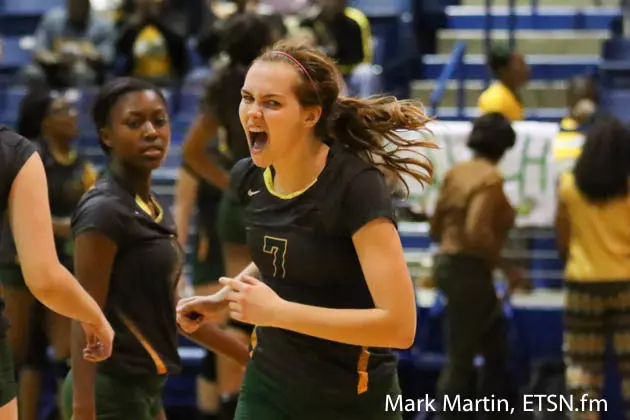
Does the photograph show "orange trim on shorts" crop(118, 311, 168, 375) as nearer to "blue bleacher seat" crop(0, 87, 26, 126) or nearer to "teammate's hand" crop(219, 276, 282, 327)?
"teammate's hand" crop(219, 276, 282, 327)

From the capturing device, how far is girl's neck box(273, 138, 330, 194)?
10.7 feet

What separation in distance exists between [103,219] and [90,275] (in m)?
0.16

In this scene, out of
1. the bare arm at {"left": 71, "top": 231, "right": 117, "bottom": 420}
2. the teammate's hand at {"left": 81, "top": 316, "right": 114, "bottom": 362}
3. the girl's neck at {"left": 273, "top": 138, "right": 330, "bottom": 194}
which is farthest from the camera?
the bare arm at {"left": 71, "top": 231, "right": 117, "bottom": 420}

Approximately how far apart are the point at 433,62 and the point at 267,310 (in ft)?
26.1

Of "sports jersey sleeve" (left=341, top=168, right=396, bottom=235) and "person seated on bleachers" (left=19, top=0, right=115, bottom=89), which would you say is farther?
"person seated on bleachers" (left=19, top=0, right=115, bottom=89)

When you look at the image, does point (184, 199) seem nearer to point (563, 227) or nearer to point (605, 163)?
point (563, 227)

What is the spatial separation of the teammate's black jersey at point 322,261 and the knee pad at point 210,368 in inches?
105

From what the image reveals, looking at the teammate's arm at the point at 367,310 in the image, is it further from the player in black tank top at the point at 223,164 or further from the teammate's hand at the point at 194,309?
the player in black tank top at the point at 223,164

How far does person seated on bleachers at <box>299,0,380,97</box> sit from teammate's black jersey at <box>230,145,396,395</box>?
550cm

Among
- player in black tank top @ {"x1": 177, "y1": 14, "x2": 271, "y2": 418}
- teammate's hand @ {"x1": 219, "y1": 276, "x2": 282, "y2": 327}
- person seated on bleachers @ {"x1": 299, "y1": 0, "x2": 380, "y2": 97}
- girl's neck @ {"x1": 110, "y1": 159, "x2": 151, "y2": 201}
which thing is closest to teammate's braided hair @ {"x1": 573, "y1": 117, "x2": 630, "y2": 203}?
player in black tank top @ {"x1": 177, "y1": 14, "x2": 271, "y2": 418}

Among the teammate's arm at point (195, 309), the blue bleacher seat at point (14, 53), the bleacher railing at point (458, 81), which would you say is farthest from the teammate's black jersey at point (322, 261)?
the blue bleacher seat at point (14, 53)

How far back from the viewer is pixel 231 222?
17.9 ft

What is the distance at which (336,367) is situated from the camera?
10.8 feet

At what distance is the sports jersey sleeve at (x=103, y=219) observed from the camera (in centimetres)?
371
